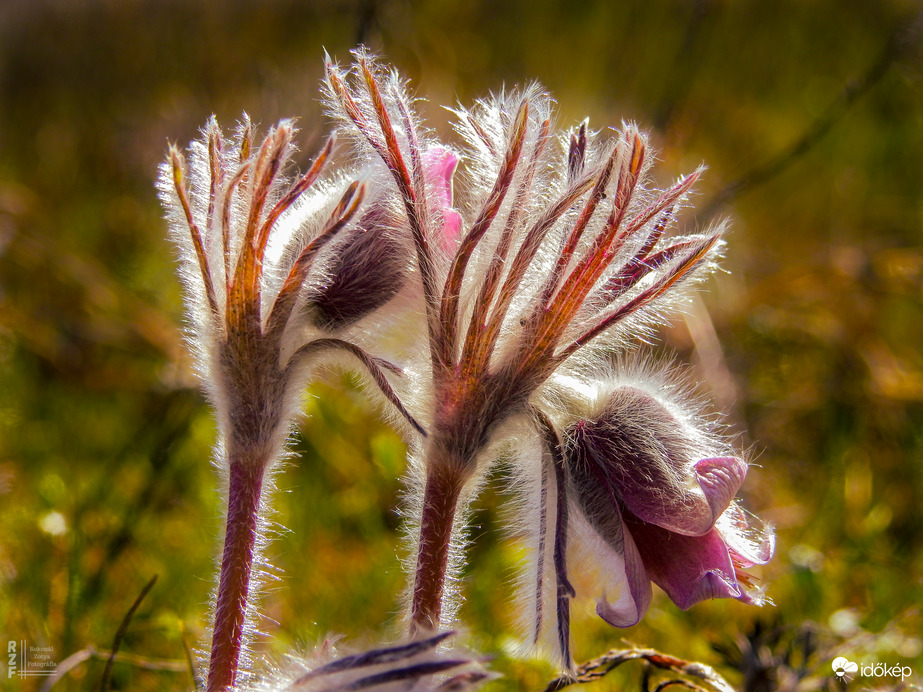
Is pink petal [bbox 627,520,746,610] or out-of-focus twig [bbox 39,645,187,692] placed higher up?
pink petal [bbox 627,520,746,610]

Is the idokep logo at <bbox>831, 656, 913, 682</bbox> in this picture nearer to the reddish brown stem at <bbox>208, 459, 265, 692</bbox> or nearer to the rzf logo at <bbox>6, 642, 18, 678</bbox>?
the reddish brown stem at <bbox>208, 459, 265, 692</bbox>

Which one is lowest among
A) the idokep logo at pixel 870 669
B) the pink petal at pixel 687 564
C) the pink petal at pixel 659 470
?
the idokep logo at pixel 870 669

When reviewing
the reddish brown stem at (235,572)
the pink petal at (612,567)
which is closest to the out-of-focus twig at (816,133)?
the pink petal at (612,567)

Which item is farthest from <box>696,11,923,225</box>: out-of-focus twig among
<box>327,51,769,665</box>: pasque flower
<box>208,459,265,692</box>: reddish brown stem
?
<box>208,459,265,692</box>: reddish brown stem

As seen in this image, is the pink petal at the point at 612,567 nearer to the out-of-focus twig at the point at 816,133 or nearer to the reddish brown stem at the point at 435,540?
the reddish brown stem at the point at 435,540

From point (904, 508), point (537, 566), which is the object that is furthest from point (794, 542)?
point (537, 566)

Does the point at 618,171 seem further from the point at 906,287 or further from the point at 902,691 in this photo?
the point at 906,287

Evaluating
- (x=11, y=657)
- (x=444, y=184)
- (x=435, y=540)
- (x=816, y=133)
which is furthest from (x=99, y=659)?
(x=816, y=133)
